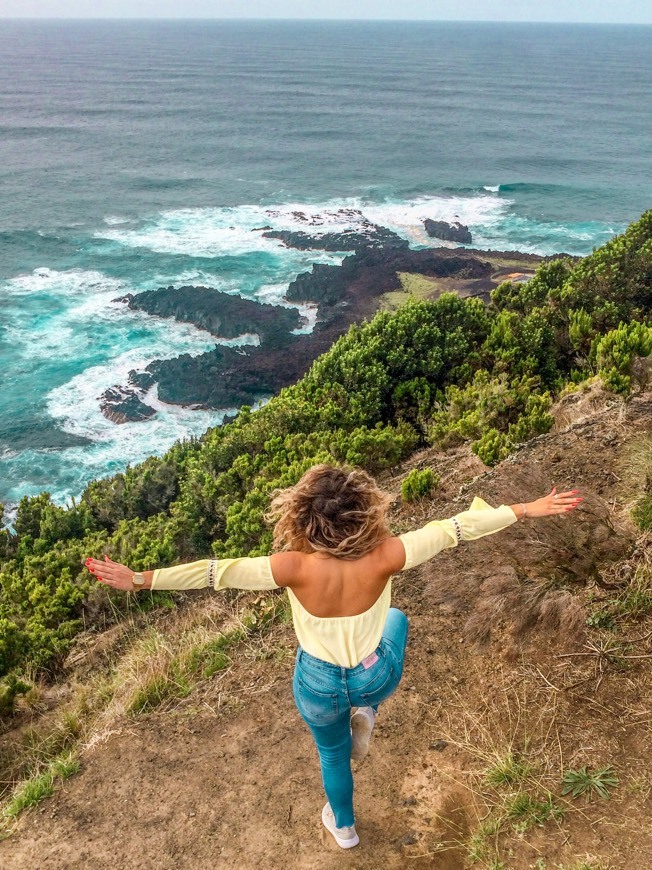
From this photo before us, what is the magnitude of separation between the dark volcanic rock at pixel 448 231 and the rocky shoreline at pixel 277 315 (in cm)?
52

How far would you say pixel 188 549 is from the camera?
9.31 metres

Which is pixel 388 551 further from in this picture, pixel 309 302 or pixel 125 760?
pixel 309 302

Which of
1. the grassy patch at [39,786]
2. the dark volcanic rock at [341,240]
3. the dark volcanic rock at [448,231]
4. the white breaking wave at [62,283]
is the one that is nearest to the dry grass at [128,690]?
the grassy patch at [39,786]

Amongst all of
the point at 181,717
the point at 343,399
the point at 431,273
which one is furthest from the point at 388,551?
the point at 431,273

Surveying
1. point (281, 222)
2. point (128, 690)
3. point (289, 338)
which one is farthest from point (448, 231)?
point (128, 690)

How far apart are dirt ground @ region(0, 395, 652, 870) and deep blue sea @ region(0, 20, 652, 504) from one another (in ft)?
48.4

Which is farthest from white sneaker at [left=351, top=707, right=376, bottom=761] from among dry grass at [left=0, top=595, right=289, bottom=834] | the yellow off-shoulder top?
dry grass at [left=0, top=595, right=289, bottom=834]

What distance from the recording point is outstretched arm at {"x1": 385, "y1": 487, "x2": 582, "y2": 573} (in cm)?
305

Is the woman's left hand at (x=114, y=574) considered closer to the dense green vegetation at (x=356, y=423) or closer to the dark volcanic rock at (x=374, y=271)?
the dense green vegetation at (x=356, y=423)

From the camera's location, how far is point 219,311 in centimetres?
2819

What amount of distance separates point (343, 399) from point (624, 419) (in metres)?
4.62

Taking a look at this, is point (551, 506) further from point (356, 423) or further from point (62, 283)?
point (62, 283)

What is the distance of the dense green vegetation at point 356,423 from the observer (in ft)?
27.2

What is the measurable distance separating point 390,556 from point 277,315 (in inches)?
1027
